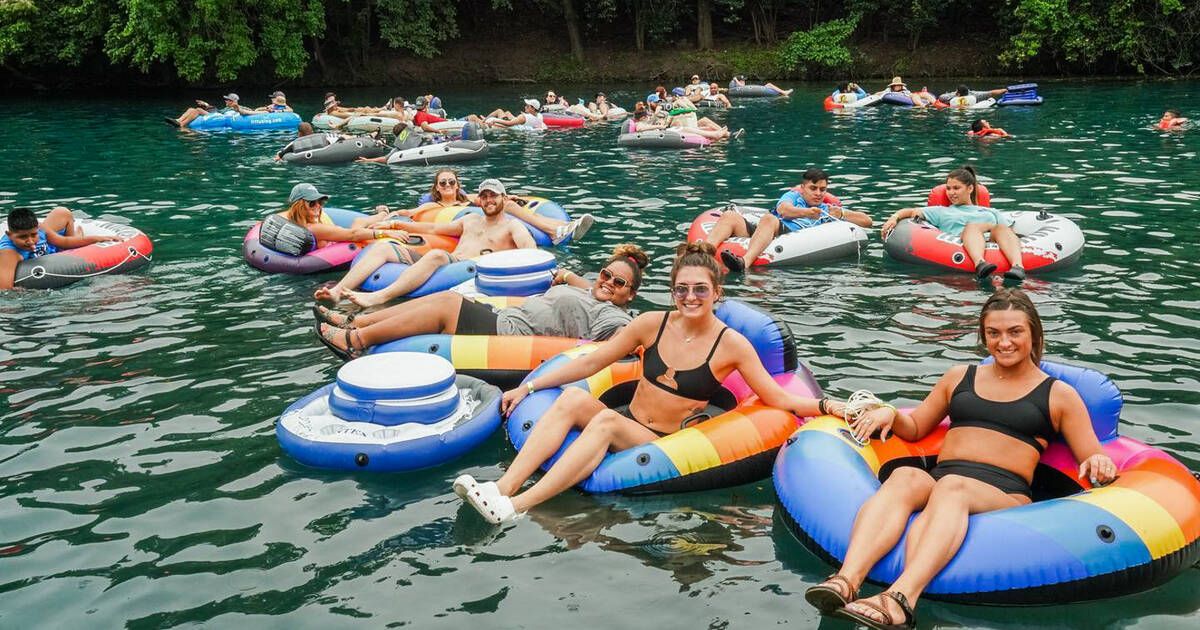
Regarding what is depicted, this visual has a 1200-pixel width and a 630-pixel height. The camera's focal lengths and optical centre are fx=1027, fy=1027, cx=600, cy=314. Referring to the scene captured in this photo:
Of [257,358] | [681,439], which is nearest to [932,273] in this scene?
[681,439]

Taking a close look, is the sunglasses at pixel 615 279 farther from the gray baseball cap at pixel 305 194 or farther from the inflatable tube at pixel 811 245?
the gray baseball cap at pixel 305 194

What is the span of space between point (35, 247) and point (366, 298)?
11.8ft

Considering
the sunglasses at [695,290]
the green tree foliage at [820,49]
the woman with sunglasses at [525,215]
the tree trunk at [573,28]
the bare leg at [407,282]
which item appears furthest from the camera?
the tree trunk at [573,28]

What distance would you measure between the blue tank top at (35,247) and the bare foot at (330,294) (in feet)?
9.68

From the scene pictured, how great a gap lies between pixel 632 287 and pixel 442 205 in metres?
4.98

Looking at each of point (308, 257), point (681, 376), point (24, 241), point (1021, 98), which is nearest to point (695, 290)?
point (681, 376)

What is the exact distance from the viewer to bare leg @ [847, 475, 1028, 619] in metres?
4.18

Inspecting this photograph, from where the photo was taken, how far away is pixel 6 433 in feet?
20.9

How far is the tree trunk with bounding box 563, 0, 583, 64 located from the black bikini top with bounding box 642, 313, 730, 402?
114ft

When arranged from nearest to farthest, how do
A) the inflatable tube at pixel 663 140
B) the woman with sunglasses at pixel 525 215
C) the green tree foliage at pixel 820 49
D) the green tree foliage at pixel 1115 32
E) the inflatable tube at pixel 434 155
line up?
the woman with sunglasses at pixel 525 215, the inflatable tube at pixel 434 155, the inflatable tube at pixel 663 140, the green tree foliage at pixel 1115 32, the green tree foliage at pixel 820 49

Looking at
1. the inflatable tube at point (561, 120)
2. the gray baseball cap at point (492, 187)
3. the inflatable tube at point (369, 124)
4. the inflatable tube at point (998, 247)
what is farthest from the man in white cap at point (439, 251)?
the inflatable tube at point (561, 120)

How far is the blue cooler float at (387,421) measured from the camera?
5738 mm

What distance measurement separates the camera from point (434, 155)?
18000mm

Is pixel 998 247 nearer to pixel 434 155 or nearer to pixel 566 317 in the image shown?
pixel 566 317
